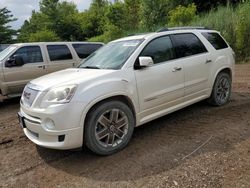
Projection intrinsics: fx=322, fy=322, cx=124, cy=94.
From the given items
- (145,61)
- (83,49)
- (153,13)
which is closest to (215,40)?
→ (145,61)

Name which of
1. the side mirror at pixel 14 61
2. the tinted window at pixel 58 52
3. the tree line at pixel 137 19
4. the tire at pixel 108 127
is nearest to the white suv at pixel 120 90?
the tire at pixel 108 127

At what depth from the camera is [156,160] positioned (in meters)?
4.38

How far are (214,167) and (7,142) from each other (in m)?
3.57

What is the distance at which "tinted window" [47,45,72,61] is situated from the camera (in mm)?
9531

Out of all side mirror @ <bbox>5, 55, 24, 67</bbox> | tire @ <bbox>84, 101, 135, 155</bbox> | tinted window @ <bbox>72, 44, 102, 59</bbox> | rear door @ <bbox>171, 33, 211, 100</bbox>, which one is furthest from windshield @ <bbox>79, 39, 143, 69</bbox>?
tinted window @ <bbox>72, 44, 102, 59</bbox>

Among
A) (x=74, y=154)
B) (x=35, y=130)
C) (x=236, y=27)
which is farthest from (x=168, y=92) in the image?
(x=236, y=27)

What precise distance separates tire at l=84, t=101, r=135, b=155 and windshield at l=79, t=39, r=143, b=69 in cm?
74

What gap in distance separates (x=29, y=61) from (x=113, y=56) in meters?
4.39

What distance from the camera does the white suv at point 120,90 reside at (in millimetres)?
4348

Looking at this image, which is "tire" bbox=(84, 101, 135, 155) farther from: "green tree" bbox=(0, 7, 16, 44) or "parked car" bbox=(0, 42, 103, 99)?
"green tree" bbox=(0, 7, 16, 44)

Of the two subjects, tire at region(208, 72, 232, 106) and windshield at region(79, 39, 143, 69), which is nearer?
windshield at region(79, 39, 143, 69)

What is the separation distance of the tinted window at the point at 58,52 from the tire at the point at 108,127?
5295 mm

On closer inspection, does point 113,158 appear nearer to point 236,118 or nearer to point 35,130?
point 35,130

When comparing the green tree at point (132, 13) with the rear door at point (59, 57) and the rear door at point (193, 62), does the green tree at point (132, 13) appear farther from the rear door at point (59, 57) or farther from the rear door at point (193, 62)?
the rear door at point (193, 62)
